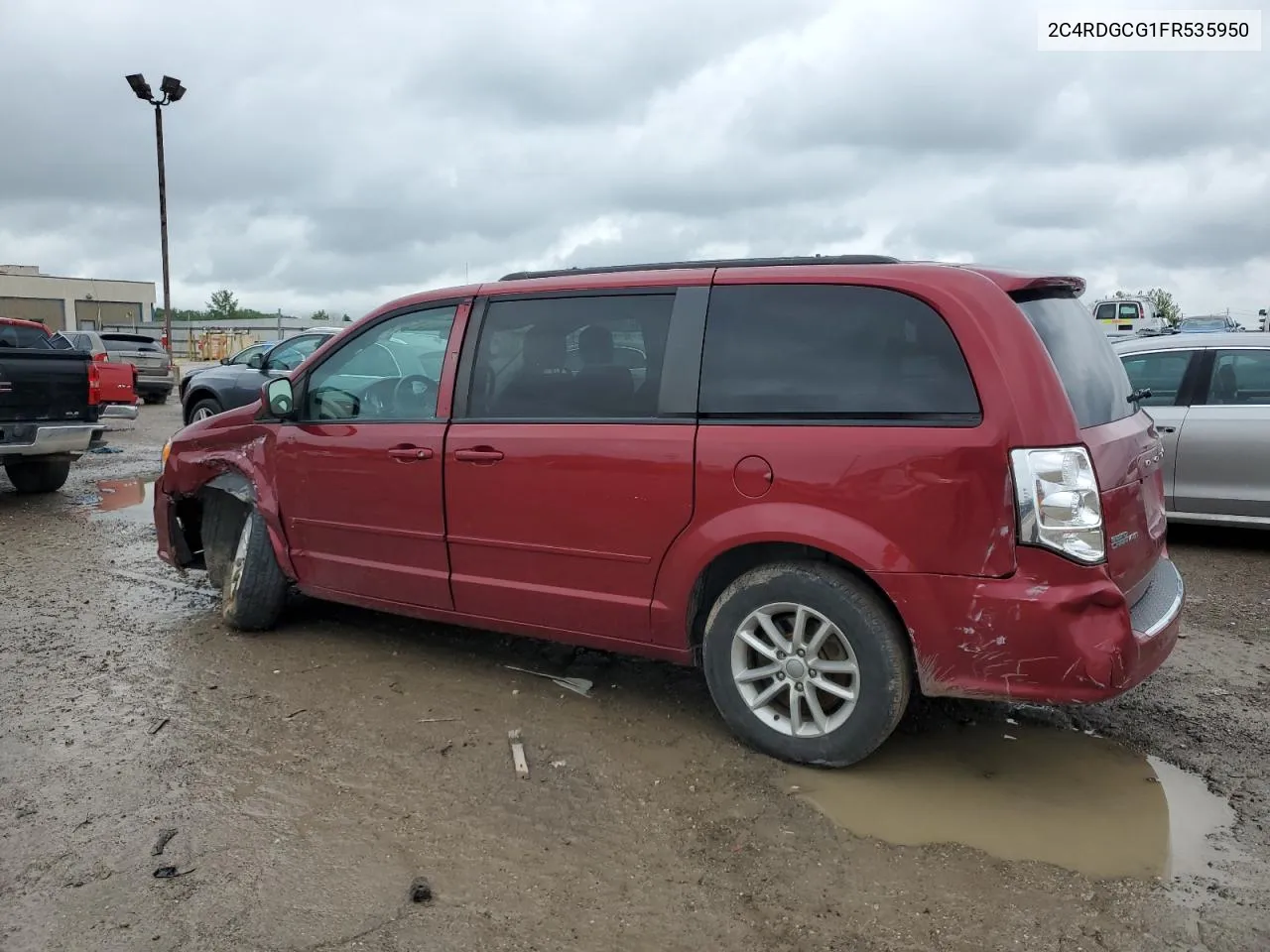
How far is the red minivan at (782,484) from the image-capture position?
3.20m

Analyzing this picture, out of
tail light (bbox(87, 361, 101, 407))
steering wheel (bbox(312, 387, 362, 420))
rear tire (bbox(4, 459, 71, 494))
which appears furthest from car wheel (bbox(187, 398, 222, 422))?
steering wheel (bbox(312, 387, 362, 420))

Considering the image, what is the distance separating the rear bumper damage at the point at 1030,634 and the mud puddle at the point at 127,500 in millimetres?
7243

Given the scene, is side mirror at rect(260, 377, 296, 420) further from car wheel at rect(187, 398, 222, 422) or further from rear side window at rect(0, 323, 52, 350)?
car wheel at rect(187, 398, 222, 422)

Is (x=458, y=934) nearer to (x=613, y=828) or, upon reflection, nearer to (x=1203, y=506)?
(x=613, y=828)

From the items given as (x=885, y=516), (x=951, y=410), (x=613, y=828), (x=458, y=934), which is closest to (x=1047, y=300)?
(x=951, y=410)

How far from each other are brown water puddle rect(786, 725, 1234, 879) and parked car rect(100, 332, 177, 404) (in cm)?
2257

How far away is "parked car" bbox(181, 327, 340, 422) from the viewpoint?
12.9 m

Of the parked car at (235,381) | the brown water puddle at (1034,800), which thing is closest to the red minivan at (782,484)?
the brown water puddle at (1034,800)

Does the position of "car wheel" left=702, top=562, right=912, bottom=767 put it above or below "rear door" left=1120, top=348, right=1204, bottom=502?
below

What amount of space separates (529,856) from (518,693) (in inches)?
54.7

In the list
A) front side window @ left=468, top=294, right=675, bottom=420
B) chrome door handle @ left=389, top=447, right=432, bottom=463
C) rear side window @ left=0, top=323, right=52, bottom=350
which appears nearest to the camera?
front side window @ left=468, top=294, right=675, bottom=420

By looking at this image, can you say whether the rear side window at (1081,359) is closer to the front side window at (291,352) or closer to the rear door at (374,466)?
the rear door at (374,466)

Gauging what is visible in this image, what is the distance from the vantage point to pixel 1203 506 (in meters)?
7.06

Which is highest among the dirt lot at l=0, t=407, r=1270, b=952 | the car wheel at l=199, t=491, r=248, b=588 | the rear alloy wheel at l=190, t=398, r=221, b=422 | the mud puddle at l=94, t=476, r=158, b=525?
the rear alloy wheel at l=190, t=398, r=221, b=422
